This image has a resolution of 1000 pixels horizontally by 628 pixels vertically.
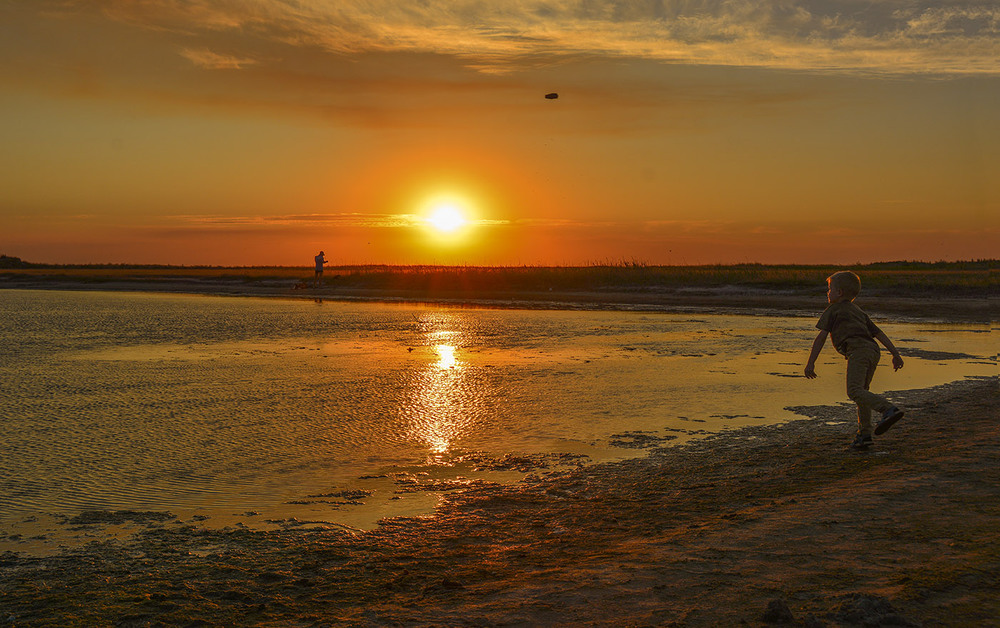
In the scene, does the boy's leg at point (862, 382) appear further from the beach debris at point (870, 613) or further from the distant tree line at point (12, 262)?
the distant tree line at point (12, 262)

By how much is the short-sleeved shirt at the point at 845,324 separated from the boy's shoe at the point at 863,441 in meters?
0.84

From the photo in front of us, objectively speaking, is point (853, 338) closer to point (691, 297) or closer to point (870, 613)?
point (870, 613)

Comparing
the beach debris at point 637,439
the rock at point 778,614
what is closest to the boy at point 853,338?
the beach debris at point 637,439

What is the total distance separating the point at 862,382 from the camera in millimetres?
7641

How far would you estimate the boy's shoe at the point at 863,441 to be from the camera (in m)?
7.31

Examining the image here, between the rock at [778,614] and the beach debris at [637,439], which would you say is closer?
the rock at [778,614]

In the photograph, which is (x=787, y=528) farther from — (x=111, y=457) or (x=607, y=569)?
(x=111, y=457)

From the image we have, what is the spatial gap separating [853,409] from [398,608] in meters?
7.37

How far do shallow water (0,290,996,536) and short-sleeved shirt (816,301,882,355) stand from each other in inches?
66.0

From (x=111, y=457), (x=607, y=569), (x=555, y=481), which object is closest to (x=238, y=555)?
(x=607, y=569)

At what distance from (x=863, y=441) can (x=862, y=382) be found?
2.05 ft

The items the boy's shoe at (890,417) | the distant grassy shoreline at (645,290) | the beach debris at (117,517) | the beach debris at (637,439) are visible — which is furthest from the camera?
the distant grassy shoreline at (645,290)

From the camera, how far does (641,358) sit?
50.0 ft

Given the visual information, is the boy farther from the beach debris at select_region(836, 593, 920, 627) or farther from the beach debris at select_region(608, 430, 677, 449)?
the beach debris at select_region(836, 593, 920, 627)
